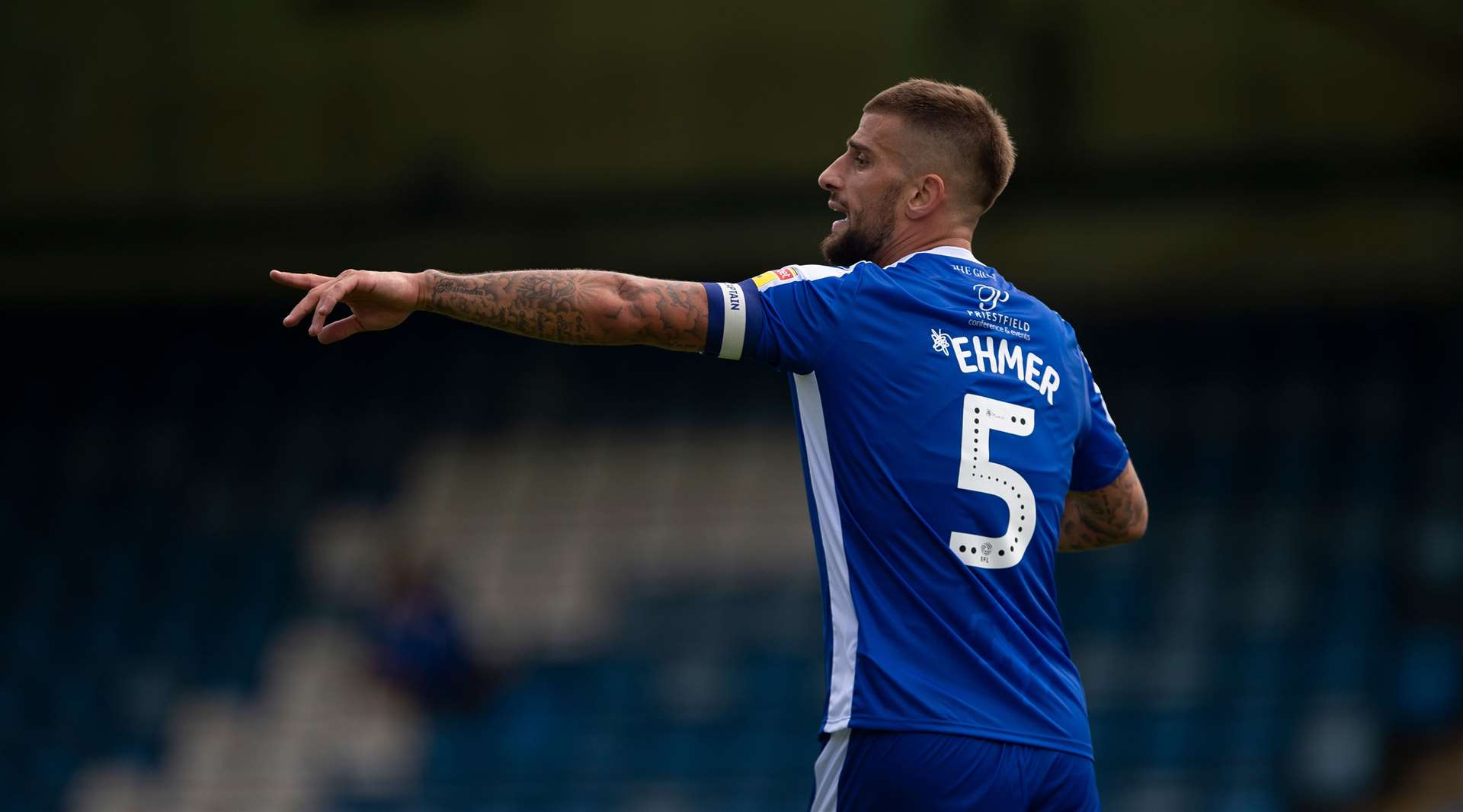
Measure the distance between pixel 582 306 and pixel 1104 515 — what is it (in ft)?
4.49

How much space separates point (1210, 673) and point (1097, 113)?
422cm

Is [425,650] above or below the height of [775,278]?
below

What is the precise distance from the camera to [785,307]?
130 inches

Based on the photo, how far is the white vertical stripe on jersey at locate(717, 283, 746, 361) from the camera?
329 cm

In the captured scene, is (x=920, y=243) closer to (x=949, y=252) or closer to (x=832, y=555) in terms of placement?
(x=949, y=252)

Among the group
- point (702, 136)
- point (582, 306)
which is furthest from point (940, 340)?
point (702, 136)

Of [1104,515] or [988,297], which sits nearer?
[988,297]

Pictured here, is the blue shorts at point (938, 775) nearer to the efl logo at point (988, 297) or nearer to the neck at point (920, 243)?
the efl logo at point (988, 297)

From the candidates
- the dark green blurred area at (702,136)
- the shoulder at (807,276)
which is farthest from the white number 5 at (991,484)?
the dark green blurred area at (702,136)

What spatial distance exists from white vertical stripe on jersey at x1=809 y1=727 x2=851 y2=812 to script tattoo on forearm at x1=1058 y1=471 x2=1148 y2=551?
0.88m

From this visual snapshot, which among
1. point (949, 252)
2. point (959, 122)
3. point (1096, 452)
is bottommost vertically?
point (1096, 452)

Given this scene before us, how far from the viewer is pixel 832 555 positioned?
3.31 m

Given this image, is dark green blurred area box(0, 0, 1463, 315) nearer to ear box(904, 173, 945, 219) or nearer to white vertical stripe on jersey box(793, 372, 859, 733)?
ear box(904, 173, 945, 219)

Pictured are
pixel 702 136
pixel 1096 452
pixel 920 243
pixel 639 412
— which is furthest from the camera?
pixel 639 412
